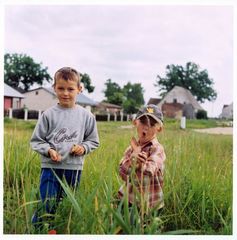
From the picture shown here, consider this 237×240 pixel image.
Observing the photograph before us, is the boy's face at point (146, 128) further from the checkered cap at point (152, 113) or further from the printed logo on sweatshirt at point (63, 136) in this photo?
the printed logo on sweatshirt at point (63, 136)

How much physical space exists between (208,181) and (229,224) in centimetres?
15

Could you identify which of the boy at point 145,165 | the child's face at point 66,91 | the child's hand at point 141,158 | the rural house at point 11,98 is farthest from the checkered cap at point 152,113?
the rural house at point 11,98

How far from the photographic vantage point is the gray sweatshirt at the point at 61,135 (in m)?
1.17

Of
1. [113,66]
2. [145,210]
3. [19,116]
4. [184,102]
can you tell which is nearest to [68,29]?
[113,66]

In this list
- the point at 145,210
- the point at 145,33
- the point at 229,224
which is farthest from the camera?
the point at 145,33

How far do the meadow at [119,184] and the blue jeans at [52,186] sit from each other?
23 millimetres

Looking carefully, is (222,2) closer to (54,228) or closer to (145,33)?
(145,33)

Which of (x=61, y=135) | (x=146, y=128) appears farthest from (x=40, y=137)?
(x=146, y=128)

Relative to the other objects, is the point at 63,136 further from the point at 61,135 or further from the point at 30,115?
the point at 30,115

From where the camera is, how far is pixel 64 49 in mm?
1258

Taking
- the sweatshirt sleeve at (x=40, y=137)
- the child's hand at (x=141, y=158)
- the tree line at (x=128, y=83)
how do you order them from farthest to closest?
the tree line at (x=128, y=83) → the sweatshirt sleeve at (x=40, y=137) → the child's hand at (x=141, y=158)

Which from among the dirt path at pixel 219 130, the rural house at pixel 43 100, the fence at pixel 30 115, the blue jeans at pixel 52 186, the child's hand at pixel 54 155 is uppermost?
the rural house at pixel 43 100

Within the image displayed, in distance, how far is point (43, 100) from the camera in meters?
1.25

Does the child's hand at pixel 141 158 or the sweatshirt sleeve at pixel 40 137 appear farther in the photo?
the sweatshirt sleeve at pixel 40 137
